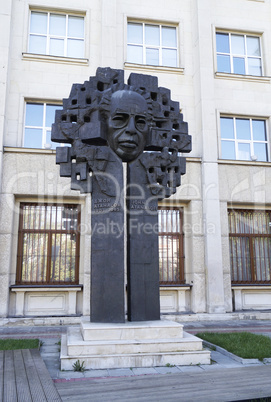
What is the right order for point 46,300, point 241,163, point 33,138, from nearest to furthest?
point 46,300
point 33,138
point 241,163

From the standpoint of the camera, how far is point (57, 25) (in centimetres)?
1305

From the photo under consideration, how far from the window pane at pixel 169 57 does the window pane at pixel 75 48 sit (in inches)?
120

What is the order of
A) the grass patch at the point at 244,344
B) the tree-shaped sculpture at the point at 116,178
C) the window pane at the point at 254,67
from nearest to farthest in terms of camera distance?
the grass patch at the point at 244,344
the tree-shaped sculpture at the point at 116,178
the window pane at the point at 254,67

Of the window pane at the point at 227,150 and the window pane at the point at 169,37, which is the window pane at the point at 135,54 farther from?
the window pane at the point at 227,150

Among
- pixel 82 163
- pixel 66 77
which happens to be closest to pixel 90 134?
pixel 82 163

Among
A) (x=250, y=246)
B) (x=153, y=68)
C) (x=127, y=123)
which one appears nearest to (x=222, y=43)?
(x=153, y=68)

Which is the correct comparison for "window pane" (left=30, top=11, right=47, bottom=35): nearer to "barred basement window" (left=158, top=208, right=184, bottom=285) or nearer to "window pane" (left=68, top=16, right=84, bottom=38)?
Answer: "window pane" (left=68, top=16, right=84, bottom=38)

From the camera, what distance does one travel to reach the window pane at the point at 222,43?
1404 centimetres

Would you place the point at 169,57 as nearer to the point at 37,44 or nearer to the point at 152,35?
the point at 152,35

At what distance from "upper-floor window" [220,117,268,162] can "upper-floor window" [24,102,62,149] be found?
618 cm

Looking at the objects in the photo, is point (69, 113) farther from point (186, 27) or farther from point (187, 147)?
point (186, 27)

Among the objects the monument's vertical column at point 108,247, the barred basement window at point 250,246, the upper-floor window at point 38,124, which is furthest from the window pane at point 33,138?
the barred basement window at point 250,246

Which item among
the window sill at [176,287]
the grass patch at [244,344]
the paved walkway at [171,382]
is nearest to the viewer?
the paved walkway at [171,382]

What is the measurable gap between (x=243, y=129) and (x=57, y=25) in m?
7.85
